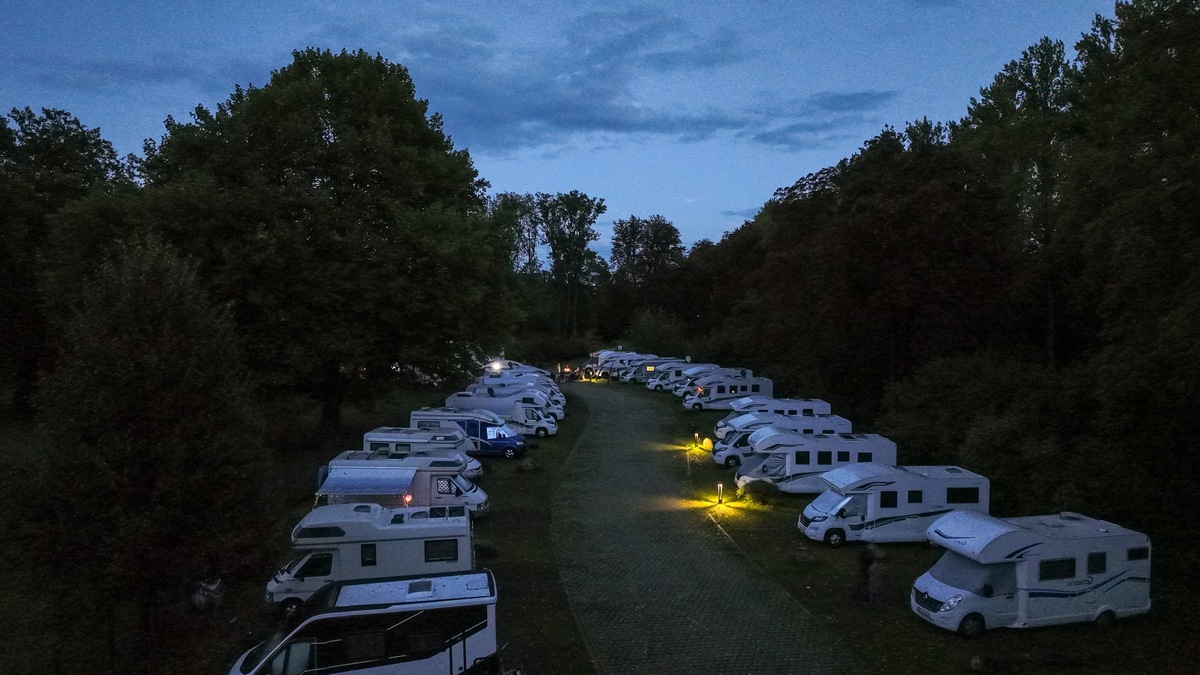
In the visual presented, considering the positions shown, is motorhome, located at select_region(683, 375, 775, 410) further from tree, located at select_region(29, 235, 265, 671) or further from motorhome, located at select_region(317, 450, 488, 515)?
tree, located at select_region(29, 235, 265, 671)

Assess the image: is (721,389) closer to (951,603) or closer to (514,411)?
(514,411)

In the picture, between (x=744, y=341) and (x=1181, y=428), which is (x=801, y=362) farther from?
(x=1181, y=428)

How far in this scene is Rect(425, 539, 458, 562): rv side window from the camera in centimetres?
1524

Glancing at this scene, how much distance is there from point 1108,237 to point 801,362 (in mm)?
22472

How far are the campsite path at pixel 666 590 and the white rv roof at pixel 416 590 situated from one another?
2439mm

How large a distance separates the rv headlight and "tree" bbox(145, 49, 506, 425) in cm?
1787

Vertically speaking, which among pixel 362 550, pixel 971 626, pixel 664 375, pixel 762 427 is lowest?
pixel 971 626

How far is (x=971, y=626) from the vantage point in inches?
Answer: 523

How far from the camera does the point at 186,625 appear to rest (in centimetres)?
1077

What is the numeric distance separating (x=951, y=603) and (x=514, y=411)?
2273 centimetres

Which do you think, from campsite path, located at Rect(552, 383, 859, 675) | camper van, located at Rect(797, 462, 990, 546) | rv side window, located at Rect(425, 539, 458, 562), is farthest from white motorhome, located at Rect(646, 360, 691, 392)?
rv side window, located at Rect(425, 539, 458, 562)

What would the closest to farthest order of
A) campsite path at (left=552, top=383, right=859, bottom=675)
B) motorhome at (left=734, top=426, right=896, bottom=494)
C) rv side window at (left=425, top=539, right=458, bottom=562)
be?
campsite path at (left=552, top=383, right=859, bottom=675) < rv side window at (left=425, top=539, right=458, bottom=562) < motorhome at (left=734, top=426, right=896, bottom=494)

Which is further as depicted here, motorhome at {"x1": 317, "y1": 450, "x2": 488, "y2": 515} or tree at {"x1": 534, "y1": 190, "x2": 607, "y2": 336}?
tree at {"x1": 534, "y1": 190, "x2": 607, "y2": 336}

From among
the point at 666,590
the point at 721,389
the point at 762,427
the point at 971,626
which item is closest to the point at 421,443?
the point at 666,590
